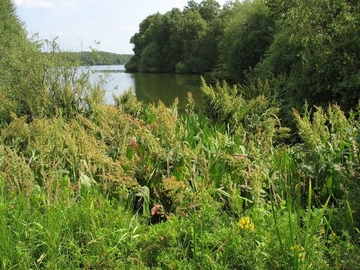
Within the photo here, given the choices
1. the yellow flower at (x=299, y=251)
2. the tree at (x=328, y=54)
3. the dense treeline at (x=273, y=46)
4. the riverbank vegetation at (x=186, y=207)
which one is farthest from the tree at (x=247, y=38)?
the yellow flower at (x=299, y=251)

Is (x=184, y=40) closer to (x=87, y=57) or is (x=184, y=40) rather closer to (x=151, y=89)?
(x=151, y=89)

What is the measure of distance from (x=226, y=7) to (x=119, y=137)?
39965 millimetres

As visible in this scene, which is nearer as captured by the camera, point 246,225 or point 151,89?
point 246,225

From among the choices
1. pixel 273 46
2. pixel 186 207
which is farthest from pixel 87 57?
pixel 273 46

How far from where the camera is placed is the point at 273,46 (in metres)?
15.9

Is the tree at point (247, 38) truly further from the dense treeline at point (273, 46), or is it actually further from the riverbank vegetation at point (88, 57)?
the riverbank vegetation at point (88, 57)

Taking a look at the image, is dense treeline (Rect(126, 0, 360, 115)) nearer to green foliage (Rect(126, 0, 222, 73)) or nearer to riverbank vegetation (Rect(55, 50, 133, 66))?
→ green foliage (Rect(126, 0, 222, 73))

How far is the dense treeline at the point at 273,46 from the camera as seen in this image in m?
7.65

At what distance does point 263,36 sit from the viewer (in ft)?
83.0

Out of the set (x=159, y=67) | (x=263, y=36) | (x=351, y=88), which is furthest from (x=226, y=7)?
(x=351, y=88)

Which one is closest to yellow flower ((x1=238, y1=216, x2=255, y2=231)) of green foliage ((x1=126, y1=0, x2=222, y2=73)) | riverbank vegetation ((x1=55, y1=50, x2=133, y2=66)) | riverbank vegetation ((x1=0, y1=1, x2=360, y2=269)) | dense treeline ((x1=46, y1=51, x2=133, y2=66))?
riverbank vegetation ((x1=0, y1=1, x2=360, y2=269))

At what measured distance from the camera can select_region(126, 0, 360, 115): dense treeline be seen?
765 cm

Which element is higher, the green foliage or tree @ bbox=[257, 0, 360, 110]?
the green foliage

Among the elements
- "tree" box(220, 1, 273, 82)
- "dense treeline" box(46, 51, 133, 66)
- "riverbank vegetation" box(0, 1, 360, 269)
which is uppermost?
"tree" box(220, 1, 273, 82)
